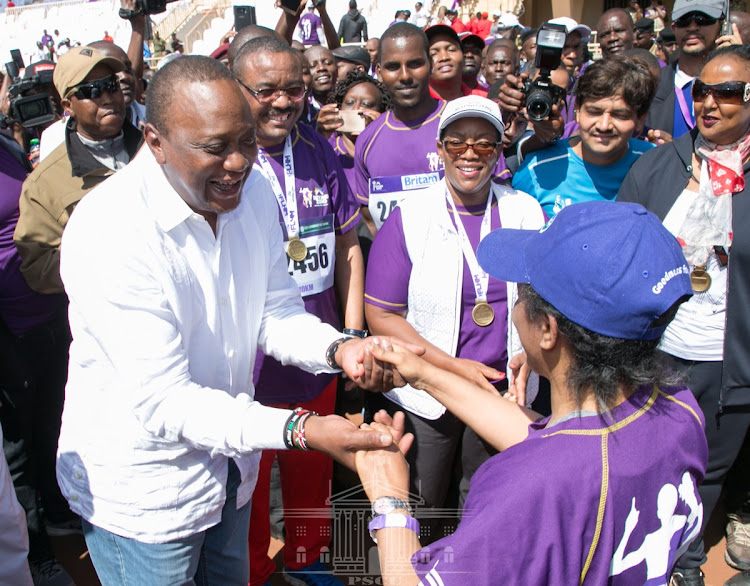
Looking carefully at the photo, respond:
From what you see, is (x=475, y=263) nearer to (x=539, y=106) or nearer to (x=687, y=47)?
(x=539, y=106)

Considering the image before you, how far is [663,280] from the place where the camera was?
150cm

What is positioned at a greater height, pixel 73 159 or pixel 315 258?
pixel 73 159

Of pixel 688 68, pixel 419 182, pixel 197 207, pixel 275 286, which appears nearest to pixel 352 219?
pixel 419 182

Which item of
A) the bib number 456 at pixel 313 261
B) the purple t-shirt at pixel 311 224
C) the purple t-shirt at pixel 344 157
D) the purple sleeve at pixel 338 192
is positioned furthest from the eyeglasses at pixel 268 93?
the purple t-shirt at pixel 344 157

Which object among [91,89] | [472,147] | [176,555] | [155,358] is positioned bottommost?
[176,555]

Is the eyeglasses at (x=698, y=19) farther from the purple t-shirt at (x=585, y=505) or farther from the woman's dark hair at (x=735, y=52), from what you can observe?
the purple t-shirt at (x=585, y=505)

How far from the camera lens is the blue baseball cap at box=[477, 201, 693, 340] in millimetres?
1496

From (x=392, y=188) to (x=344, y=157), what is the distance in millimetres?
832

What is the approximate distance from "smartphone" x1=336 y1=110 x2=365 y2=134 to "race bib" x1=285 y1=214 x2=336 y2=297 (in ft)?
4.56

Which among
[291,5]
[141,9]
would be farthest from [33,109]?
[291,5]

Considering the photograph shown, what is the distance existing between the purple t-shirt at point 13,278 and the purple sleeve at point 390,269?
70.8 inches

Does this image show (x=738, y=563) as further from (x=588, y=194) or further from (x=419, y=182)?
(x=419, y=182)

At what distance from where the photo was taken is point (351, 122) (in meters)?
4.59

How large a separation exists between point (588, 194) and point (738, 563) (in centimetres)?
224
